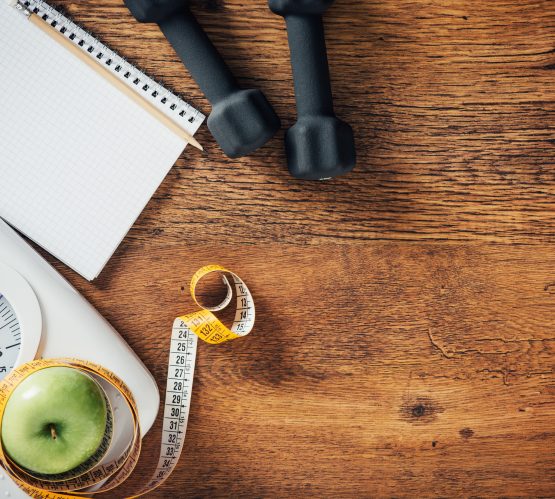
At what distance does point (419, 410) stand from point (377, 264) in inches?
8.7

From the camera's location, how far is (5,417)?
0.82 m

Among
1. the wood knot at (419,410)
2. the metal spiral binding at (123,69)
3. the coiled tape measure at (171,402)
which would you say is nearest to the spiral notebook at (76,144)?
the metal spiral binding at (123,69)

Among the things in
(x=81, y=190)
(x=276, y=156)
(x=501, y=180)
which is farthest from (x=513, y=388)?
(x=81, y=190)

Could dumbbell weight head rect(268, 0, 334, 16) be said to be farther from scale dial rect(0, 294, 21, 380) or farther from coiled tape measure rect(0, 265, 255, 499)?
scale dial rect(0, 294, 21, 380)

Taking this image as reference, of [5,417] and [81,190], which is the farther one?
[81,190]

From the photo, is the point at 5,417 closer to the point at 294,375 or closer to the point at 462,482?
the point at 294,375

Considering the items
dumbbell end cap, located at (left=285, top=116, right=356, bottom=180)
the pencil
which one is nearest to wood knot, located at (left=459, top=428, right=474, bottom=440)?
dumbbell end cap, located at (left=285, top=116, right=356, bottom=180)

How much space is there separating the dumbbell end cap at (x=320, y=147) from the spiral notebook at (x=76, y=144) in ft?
0.49

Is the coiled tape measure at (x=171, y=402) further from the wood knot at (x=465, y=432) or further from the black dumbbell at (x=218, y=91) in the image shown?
the wood knot at (x=465, y=432)

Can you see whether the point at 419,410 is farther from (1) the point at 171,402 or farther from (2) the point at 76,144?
(2) the point at 76,144

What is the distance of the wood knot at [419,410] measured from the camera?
3.27 feet

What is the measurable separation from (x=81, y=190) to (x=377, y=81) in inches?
17.1

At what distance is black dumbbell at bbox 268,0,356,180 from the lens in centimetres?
88

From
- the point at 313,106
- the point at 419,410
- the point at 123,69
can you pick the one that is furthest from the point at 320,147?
the point at 419,410
